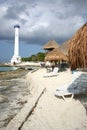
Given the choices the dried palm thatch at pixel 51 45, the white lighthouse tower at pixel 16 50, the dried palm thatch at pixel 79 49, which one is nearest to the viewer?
the dried palm thatch at pixel 79 49

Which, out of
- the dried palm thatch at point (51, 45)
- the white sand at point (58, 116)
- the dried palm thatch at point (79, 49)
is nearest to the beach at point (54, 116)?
the white sand at point (58, 116)

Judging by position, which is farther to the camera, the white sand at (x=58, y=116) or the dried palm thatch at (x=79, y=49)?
the white sand at (x=58, y=116)

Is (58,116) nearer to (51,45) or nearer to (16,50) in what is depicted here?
(51,45)

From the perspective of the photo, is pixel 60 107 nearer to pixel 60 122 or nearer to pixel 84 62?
pixel 60 122

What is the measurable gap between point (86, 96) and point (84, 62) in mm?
5025

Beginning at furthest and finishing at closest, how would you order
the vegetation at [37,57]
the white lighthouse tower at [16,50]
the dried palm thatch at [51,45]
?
the white lighthouse tower at [16,50] < the vegetation at [37,57] < the dried palm thatch at [51,45]

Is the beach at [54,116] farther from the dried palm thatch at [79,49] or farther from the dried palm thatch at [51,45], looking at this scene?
the dried palm thatch at [51,45]

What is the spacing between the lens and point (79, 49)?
623 centimetres

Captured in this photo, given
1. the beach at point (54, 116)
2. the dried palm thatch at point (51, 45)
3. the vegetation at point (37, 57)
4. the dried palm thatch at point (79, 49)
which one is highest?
the dried palm thatch at point (51, 45)

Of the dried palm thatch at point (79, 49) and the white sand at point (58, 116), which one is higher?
the dried palm thatch at point (79, 49)

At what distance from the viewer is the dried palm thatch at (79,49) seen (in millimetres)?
6140

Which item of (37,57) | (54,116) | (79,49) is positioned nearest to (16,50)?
(37,57)

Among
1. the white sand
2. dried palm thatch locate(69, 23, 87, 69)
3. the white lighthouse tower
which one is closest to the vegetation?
the white lighthouse tower

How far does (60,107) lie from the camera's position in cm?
1000
